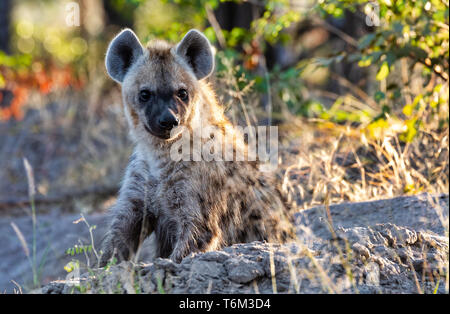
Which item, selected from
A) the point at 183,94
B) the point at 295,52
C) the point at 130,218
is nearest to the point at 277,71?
the point at 183,94

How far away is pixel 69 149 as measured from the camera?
855 centimetres

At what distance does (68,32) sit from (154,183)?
10.1 meters

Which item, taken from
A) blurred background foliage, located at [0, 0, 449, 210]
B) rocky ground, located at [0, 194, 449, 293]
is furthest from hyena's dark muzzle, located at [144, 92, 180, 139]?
blurred background foliage, located at [0, 0, 449, 210]

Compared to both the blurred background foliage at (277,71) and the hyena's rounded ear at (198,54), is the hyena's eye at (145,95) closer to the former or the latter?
the hyena's rounded ear at (198,54)

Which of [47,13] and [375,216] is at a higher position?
[47,13]

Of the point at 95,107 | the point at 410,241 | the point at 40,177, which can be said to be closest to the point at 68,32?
the point at 95,107

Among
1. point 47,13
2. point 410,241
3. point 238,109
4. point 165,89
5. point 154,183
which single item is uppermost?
point 47,13

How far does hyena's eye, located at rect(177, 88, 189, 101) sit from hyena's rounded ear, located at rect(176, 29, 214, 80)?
0.29 meters

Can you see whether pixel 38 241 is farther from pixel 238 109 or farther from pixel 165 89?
pixel 165 89

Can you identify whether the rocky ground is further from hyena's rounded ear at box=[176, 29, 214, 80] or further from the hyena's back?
hyena's rounded ear at box=[176, 29, 214, 80]

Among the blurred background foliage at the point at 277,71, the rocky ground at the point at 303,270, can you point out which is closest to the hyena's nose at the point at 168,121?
the rocky ground at the point at 303,270

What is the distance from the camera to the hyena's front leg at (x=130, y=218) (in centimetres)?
357

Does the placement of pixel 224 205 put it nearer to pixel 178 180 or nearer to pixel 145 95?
pixel 178 180

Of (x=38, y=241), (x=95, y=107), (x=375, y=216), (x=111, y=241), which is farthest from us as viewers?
(x=95, y=107)
